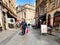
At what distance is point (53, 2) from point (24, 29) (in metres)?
10.9

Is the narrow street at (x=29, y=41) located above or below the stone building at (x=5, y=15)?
below

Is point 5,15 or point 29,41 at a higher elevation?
point 5,15

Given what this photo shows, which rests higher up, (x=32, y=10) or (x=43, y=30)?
(x=32, y=10)

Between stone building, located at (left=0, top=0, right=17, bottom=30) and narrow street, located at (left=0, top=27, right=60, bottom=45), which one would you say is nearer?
narrow street, located at (left=0, top=27, right=60, bottom=45)

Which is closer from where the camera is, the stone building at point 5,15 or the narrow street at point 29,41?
the narrow street at point 29,41

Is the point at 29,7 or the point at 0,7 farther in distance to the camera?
the point at 29,7

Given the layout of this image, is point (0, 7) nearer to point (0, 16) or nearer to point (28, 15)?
point (0, 16)

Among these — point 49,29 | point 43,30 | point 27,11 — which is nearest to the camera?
point 43,30

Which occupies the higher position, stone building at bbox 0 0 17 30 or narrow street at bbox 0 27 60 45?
stone building at bbox 0 0 17 30

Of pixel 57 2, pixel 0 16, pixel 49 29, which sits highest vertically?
pixel 57 2

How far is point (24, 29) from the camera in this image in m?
19.9

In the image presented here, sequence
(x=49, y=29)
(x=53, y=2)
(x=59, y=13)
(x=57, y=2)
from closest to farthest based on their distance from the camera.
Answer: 1. (x=49, y=29)
2. (x=59, y=13)
3. (x=57, y=2)
4. (x=53, y=2)

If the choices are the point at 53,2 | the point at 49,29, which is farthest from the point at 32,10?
the point at 49,29

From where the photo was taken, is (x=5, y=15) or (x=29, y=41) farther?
(x=5, y=15)
